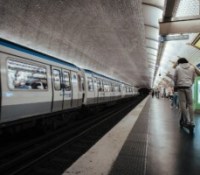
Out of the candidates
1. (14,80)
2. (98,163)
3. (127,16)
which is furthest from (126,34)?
(98,163)

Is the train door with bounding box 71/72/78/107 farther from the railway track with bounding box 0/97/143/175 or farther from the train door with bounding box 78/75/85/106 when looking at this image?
the railway track with bounding box 0/97/143/175

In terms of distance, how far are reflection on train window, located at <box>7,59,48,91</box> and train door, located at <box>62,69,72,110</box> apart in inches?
66.8

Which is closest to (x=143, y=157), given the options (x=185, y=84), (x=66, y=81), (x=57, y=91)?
(x=185, y=84)

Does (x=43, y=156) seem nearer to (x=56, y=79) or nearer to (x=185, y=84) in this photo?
(x=185, y=84)

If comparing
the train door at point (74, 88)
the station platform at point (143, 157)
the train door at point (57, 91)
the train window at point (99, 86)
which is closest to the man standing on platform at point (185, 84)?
the station platform at point (143, 157)

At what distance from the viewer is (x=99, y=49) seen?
18078 millimetres

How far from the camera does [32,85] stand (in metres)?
7.60

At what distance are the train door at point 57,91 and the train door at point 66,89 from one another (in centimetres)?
40

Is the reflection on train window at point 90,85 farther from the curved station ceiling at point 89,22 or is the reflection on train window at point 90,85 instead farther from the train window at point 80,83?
the curved station ceiling at point 89,22

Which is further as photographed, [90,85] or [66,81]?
[90,85]

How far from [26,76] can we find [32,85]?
15.2 inches

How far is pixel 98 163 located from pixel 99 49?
14364 mm

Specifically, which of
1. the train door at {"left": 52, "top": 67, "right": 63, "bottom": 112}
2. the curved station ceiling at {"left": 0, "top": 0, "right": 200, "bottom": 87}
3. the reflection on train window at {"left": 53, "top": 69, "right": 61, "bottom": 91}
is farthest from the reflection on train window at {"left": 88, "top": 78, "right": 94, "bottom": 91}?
the reflection on train window at {"left": 53, "top": 69, "right": 61, "bottom": 91}

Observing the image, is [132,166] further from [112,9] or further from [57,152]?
[112,9]
